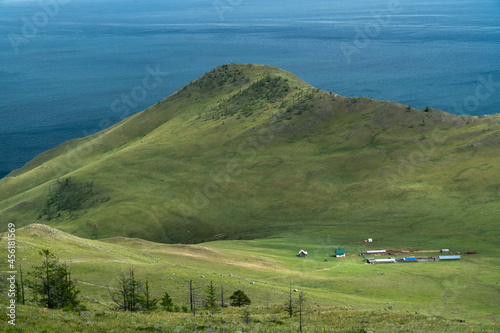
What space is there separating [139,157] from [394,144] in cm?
8076

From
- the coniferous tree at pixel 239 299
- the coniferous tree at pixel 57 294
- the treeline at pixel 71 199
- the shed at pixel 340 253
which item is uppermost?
the treeline at pixel 71 199

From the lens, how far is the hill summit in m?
121

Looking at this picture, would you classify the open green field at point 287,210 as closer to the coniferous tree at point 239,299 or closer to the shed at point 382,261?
the coniferous tree at point 239,299

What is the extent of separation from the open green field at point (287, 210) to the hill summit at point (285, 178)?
1.64 feet

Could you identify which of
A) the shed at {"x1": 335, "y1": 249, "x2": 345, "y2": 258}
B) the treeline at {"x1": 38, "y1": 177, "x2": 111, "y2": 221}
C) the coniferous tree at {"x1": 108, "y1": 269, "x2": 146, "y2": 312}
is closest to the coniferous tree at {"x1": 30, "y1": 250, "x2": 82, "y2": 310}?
the coniferous tree at {"x1": 108, "y1": 269, "x2": 146, "y2": 312}

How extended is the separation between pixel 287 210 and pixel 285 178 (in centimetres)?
1468

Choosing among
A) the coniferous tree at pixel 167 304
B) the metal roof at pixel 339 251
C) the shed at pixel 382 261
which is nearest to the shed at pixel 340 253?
the metal roof at pixel 339 251

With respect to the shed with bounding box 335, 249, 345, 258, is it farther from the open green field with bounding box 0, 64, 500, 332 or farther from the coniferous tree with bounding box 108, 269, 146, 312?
the coniferous tree with bounding box 108, 269, 146, 312

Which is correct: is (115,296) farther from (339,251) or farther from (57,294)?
(339,251)

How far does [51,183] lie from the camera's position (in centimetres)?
16175

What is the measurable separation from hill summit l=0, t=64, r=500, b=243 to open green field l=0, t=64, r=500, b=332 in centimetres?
50

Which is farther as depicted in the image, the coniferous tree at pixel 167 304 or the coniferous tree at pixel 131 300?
the coniferous tree at pixel 167 304

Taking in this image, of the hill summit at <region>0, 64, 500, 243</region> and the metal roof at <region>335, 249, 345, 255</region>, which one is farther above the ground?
the hill summit at <region>0, 64, 500, 243</region>

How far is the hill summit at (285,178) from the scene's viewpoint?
121 meters
